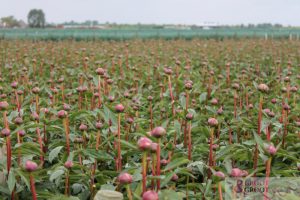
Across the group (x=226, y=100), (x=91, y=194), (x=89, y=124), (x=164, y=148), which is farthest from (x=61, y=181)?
(x=226, y=100)

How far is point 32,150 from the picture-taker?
1.60 metres

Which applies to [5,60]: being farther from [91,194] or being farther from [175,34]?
[175,34]

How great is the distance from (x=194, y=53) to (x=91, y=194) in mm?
5898

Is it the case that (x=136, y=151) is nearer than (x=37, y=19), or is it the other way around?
(x=136, y=151)

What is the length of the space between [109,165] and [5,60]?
458 cm

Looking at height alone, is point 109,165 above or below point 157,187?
below

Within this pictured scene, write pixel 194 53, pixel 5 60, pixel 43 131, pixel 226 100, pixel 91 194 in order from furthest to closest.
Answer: pixel 194 53 < pixel 5 60 < pixel 226 100 < pixel 43 131 < pixel 91 194

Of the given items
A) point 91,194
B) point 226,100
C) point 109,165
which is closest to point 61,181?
point 91,194

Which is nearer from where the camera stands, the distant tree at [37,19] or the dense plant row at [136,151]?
the dense plant row at [136,151]

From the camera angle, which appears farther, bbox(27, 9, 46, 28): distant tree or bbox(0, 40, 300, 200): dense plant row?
bbox(27, 9, 46, 28): distant tree

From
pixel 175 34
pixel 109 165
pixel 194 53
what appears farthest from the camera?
pixel 175 34

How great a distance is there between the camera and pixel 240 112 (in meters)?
2.59

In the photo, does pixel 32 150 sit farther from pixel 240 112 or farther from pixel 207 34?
pixel 207 34

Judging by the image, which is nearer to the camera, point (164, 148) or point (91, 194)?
point (91, 194)
